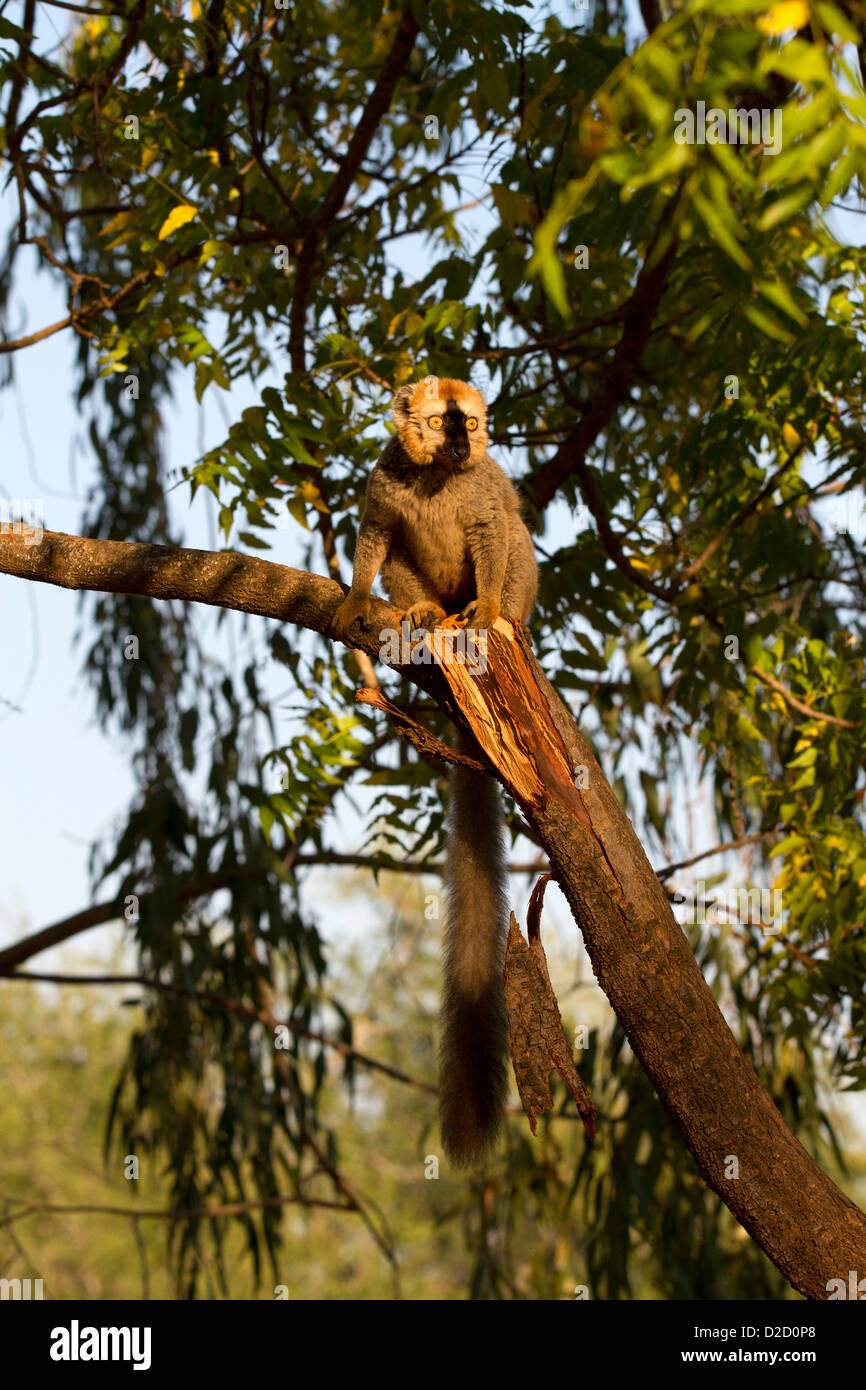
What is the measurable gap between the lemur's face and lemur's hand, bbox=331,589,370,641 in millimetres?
801

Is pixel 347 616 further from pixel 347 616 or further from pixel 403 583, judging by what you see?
pixel 403 583

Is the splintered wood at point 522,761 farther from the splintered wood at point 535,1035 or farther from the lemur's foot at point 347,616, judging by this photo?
the lemur's foot at point 347,616

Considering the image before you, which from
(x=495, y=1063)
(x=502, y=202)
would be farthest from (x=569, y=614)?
(x=495, y=1063)

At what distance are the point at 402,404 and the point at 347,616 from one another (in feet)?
3.42

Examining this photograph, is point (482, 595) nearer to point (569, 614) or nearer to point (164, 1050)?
point (569, 614)

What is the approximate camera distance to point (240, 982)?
5.93 meters

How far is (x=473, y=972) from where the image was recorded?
339 cm

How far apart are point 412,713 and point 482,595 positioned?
33.4 inches

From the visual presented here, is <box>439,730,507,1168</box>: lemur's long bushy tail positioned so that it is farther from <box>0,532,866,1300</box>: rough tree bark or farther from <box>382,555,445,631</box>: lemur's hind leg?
<box>382,555,445,631</box>: lemur's hind leg

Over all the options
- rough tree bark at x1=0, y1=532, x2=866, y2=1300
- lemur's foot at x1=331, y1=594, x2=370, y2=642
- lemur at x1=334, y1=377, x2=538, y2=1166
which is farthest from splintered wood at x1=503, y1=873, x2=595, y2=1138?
lemur's foot at x1=331, y1=594, x2=370, y2=642

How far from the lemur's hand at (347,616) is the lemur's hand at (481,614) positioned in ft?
1.15

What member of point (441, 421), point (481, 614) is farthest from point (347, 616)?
point (441, 421)

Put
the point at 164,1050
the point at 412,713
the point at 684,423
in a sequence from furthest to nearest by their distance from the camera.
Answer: the point at 164,1050, the point at 684,423, the point at 412,713
